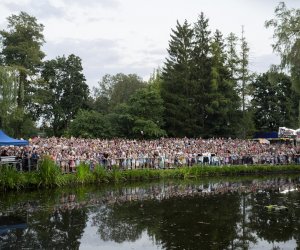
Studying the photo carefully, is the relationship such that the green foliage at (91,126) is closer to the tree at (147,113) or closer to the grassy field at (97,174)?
the tree at (147,113)

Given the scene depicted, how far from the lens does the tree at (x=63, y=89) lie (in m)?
56.0

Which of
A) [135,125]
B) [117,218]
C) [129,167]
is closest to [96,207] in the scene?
[117,218]

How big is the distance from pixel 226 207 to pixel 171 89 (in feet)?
102

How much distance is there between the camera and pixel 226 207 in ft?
64.5

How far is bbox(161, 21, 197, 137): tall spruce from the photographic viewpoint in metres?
47.8

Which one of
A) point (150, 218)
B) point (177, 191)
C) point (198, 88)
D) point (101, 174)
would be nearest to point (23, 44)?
point (198, 88)

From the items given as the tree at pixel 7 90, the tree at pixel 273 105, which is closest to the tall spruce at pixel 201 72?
the tree at pixel 273 105

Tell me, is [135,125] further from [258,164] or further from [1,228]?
[1,228]

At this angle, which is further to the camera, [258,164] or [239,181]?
[258,164]

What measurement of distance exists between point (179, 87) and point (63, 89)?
16704 millimetres

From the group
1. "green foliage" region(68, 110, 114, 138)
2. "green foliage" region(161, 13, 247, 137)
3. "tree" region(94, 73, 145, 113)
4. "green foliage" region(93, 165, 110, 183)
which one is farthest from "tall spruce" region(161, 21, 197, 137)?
"green foliage" region(93, 165, 110, 183)

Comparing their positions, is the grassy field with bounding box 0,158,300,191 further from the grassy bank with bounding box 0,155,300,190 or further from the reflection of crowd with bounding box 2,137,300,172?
the reflection of crowd with bounding box 2,137,300,172

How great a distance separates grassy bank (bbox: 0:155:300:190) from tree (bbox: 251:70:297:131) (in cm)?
2791

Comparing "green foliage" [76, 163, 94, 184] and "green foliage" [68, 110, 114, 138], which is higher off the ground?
"green foliage" [68, 110, 114, 138]
